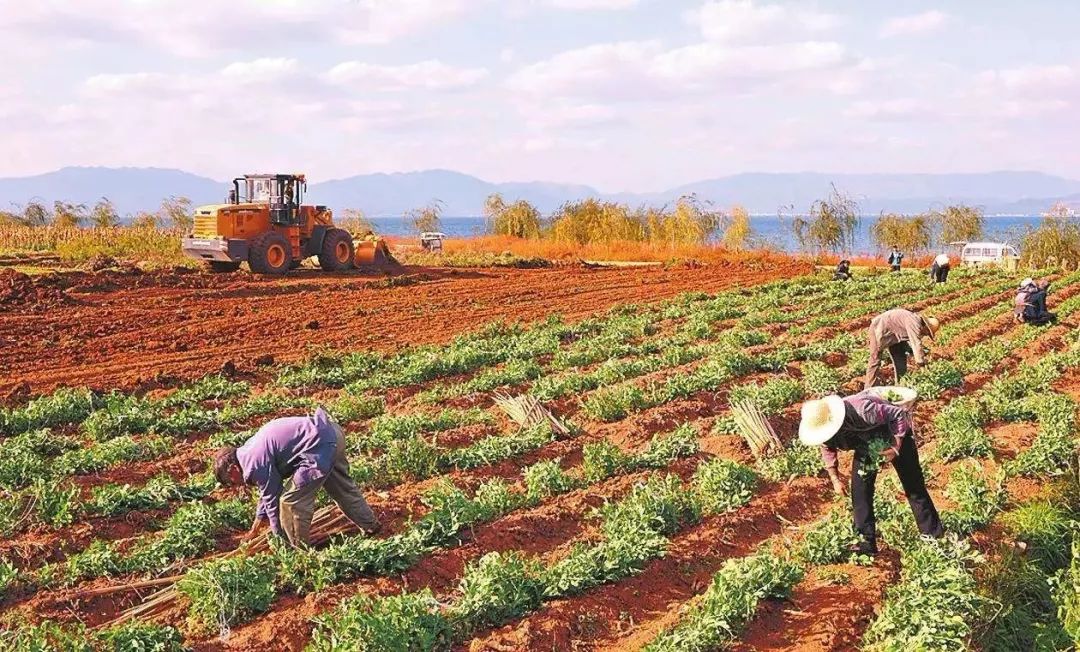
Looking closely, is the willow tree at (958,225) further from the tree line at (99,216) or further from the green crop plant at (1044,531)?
the green crop plant at (1044,531)

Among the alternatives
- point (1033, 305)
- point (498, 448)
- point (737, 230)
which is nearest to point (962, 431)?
point (498, 448)

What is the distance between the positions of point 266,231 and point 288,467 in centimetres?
1904

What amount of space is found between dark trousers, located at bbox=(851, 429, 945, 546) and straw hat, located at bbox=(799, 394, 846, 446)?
1.12 feet

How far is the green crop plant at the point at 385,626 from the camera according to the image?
5301 millimetres

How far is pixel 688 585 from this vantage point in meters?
6.68

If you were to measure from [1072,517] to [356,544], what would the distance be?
18.5ft

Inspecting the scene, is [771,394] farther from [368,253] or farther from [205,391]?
[368,253]

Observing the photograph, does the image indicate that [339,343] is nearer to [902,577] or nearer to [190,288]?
[190,288]

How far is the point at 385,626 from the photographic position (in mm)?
5367

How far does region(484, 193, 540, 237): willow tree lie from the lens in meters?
43.4

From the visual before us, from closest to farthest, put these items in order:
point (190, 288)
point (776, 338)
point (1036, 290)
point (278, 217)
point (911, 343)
A: point (911, 343) < point (776, 338) < point (1036, 290) < point (190, 288) < point (278, 217)

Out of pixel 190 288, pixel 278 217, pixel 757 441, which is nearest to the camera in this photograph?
pixel 757 441

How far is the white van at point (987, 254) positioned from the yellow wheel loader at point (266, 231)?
21955 millimetres

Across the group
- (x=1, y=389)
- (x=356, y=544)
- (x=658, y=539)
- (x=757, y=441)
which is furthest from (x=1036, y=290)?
(x=1, y=389)
